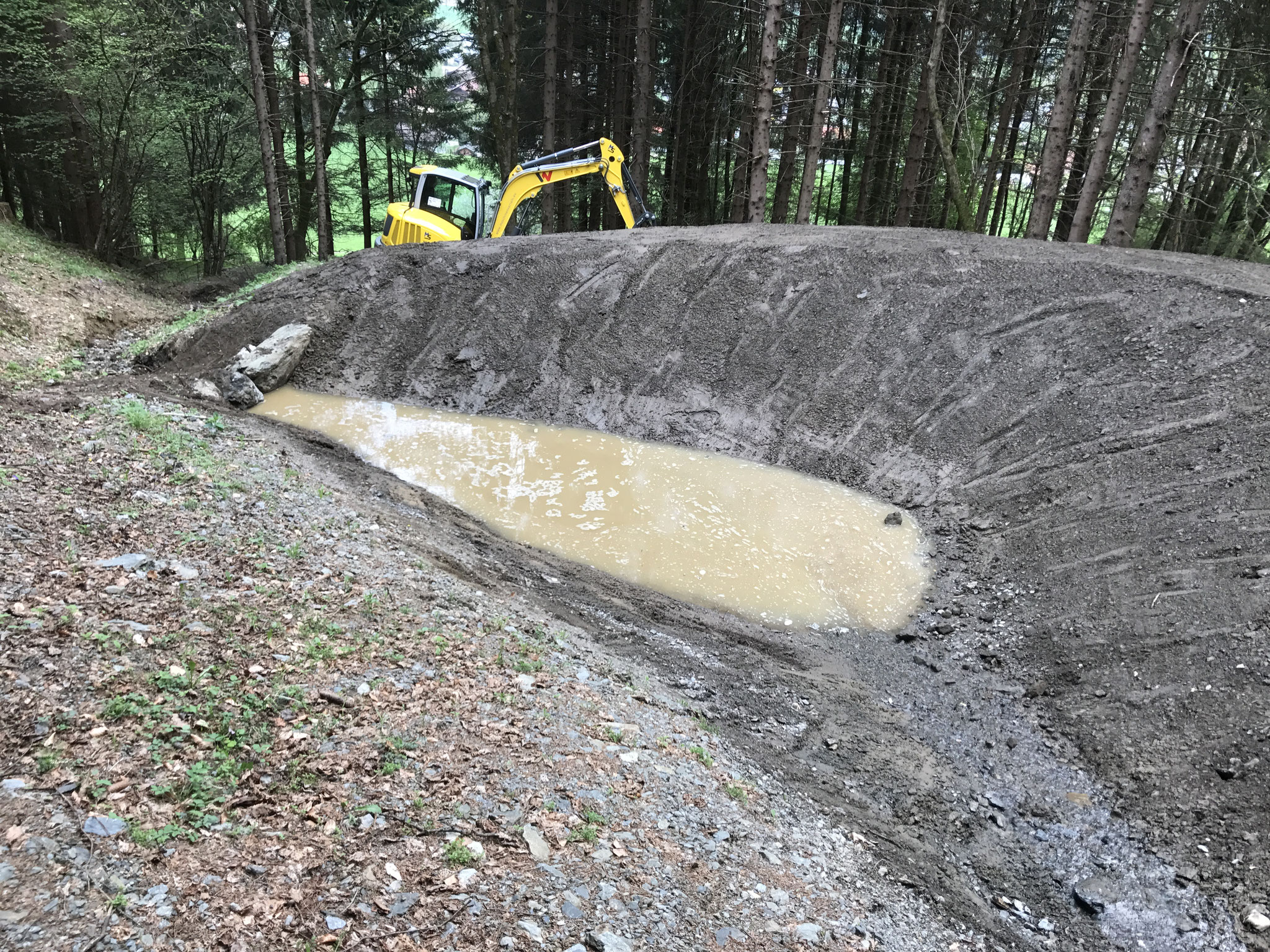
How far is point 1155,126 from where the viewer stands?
1134 cm

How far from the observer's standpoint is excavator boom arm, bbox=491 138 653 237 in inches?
544

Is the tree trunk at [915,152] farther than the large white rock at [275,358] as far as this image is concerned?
Yes

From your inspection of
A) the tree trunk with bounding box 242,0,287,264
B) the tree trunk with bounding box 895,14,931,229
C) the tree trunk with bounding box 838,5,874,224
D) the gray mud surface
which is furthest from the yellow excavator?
the tree trunk with bounding box 838,5,874,224

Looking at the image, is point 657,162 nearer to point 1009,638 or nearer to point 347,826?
point 1009,638

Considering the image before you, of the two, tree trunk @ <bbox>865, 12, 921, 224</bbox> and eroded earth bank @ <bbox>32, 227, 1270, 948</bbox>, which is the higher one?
tree trunk @ <bbox>865, 12, 921, 224</bbox>

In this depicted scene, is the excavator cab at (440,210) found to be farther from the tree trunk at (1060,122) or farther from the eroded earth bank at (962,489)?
the tree trunk at (1060,122)

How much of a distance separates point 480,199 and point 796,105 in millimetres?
10648

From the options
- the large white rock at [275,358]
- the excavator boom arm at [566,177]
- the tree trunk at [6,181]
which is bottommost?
the large white rock at [275,358]

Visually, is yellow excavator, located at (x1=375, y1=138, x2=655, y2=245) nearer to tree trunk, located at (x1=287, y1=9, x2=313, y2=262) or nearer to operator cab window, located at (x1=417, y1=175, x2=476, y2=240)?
operator cab window, located at (x1=417, y1=175, x2=476, y2=240)

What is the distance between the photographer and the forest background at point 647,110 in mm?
14297

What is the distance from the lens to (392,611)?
16.3 ft

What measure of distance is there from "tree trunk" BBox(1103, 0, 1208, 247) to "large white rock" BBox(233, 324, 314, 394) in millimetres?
13184

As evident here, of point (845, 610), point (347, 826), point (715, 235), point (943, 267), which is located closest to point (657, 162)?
point (715, 235)

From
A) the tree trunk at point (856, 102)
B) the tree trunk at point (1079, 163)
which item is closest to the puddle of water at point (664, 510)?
the tree trunk at point (1079, 163)
